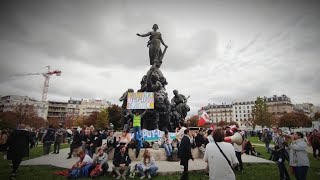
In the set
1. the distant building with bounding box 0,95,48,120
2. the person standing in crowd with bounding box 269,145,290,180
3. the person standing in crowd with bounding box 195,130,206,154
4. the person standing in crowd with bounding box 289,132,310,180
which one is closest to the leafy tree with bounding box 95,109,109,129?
the distant building with bounding box 0,95,48,120

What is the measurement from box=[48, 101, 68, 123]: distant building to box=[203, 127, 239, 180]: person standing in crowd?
471 feet

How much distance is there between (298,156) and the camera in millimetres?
6762

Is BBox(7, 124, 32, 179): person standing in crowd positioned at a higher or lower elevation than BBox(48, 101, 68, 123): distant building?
lower

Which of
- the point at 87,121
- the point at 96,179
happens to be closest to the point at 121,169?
the point at 96,179

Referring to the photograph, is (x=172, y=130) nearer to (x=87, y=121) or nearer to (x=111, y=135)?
(x=111, y=135)

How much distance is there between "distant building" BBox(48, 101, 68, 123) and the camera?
134 metres

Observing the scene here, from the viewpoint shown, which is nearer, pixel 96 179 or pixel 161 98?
pixel 96 179

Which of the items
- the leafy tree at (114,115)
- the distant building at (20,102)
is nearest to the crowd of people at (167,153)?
the leafy tree at (114,115)

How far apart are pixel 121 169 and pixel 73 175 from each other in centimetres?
206

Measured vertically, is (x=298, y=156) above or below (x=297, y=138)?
below

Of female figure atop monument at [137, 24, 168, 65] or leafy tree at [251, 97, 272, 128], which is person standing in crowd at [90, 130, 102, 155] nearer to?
female figure atop monument at [137, 24, 168, 65]

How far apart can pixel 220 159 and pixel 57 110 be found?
489ft

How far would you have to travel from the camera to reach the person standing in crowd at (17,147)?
29.1 ft

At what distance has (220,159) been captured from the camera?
436 cm
